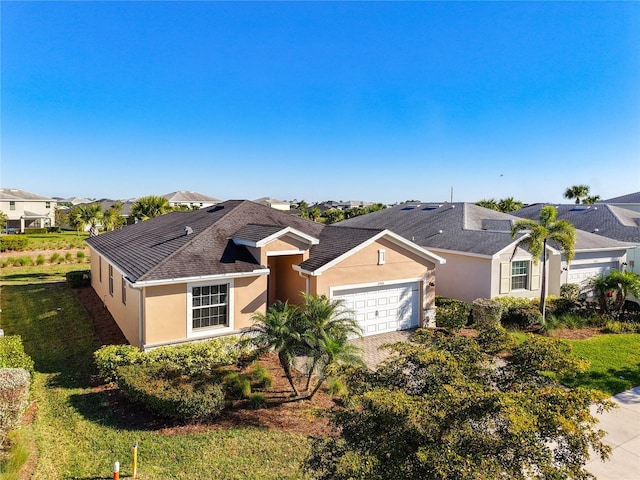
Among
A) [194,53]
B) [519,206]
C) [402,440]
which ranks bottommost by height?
[402,440]

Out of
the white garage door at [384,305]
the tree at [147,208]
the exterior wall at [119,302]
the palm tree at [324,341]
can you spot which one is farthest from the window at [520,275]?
the tree at [147,208]

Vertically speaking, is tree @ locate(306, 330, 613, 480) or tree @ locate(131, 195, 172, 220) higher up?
tree @ locate(131, 195, 172, 220)

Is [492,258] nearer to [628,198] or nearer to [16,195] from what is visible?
[628,198]

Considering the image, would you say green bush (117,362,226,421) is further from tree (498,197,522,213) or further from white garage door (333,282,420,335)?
tree (498,197,522,213)

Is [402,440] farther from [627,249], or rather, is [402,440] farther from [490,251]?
[627,249]

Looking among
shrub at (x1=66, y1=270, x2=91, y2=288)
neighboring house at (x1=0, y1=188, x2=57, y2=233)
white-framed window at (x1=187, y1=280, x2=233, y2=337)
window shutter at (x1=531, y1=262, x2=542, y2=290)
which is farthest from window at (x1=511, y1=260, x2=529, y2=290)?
neighboring house at (x1=0, y1=188, x2=57, y2=233)

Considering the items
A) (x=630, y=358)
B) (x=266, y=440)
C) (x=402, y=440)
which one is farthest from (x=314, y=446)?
(x=630, y=358)
